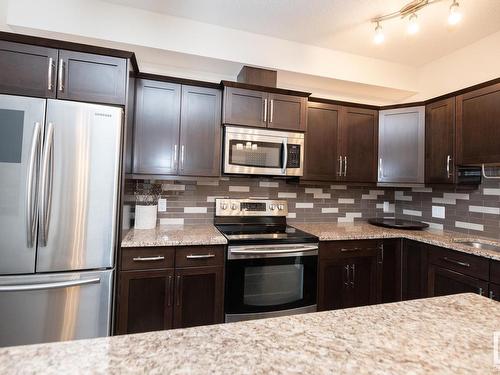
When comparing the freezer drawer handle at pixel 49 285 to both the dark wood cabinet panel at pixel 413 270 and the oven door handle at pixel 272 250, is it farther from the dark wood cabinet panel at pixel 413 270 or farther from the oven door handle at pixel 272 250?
the dark wood cabinet panel at pixel 413 270

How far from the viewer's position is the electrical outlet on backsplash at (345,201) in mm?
2443

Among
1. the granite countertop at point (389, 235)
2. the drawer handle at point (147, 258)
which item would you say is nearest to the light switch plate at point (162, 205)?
the drawer handle at point (147, 258)

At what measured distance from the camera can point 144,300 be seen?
74.6 inches

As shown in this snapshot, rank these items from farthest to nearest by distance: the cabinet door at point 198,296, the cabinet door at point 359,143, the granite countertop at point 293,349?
the cabinet door at point 359,143, the cabinet door at point 198,296, the granite countertop at point 293,349

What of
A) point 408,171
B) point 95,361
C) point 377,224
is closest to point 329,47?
point 408,171

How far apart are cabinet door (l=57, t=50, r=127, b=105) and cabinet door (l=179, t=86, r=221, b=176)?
57cm

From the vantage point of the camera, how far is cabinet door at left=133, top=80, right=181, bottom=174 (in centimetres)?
221

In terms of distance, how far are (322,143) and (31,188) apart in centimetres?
238

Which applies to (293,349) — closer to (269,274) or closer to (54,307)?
(269,274)

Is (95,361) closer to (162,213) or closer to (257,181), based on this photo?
(162,213)

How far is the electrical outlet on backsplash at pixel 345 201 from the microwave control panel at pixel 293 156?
423mm

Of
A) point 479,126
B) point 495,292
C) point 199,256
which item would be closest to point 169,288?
point 199,256

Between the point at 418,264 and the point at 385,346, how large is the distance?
2.10 meters

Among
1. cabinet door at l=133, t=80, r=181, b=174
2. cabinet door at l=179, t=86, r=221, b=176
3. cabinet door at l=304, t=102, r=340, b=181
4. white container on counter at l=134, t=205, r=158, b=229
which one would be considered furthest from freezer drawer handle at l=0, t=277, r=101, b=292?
cabinet door at l=304, t=102, r=340, b=181
